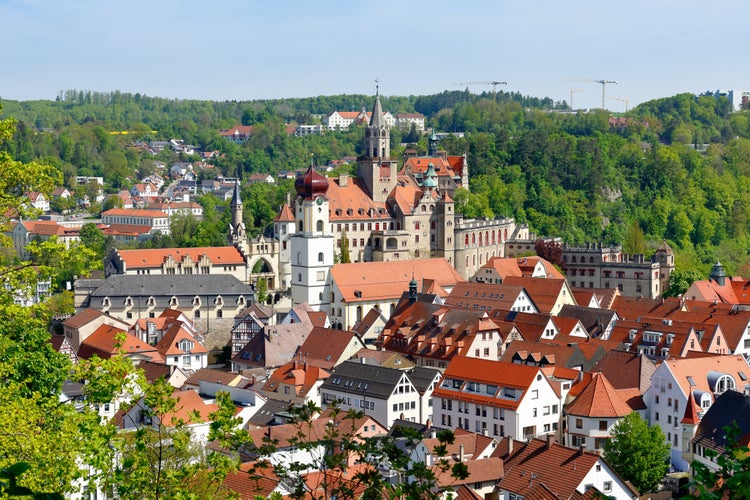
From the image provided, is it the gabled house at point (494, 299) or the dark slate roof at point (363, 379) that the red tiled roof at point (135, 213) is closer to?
the gabled house at point (494, 299)

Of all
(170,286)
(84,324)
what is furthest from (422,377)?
(170,286)

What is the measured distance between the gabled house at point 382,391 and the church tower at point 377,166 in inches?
1182

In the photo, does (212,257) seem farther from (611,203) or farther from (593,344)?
(611,203)

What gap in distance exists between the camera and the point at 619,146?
11369cm

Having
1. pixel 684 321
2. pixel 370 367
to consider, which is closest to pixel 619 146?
pixel 684 321

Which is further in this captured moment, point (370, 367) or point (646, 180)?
point (646, 180)

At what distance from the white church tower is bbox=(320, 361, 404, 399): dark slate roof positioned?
17.4 meters

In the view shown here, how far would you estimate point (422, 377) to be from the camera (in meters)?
46.3

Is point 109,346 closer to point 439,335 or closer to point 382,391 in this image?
point 439,335

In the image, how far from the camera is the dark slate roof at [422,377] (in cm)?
4544

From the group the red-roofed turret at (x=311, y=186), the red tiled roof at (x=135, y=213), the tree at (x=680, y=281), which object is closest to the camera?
the red-roofed turret at (x=311, y=186)

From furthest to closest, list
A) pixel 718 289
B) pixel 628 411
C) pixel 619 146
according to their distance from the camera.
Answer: pixel 619 146
pixel 718 289
pixel 628 411

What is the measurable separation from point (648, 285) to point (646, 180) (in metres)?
35.9

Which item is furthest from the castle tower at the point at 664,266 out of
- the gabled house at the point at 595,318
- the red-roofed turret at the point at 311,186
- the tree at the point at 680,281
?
the red-roofed turret at the point at 311,186
